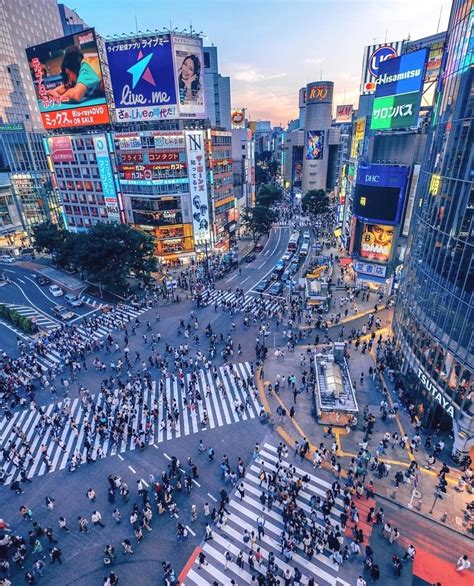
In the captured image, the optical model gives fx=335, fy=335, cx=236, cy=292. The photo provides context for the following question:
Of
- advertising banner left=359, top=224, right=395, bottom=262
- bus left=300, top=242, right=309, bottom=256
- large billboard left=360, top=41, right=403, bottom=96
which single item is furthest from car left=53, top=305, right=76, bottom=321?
large billboard left=360, top=41, right=403, bottom=96

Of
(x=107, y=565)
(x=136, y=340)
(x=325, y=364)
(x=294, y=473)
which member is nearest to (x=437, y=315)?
(x=325, y=364)

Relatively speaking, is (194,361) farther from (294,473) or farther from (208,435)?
(294,473)

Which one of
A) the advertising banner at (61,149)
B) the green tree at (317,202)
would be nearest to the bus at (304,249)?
the green tree at (317,202)

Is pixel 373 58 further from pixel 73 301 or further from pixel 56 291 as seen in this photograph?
pixel 56 291

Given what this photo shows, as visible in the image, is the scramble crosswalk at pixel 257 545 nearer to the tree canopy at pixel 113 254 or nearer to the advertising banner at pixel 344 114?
the tree canopy at pixel 113 254

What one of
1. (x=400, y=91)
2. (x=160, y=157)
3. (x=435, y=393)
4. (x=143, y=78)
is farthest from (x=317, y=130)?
(x=435, y=393)

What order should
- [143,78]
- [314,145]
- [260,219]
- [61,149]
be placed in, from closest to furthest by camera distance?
[143,78] → [61,149] → [260,219] → [314,145]
